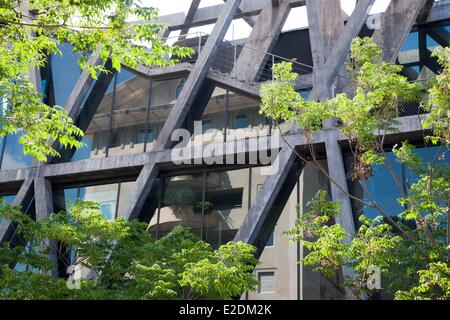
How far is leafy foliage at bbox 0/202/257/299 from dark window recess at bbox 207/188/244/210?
3.51 metres

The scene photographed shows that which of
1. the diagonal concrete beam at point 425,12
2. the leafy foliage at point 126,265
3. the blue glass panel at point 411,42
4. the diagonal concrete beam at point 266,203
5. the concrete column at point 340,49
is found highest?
the diagonal concrete beam at point 425,12

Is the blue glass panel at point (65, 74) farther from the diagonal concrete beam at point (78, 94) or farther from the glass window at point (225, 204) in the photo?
the glass window at point (225, 204)

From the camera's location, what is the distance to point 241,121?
24922mm

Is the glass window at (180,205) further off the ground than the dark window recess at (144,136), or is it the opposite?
the dark window recess at (144,136)

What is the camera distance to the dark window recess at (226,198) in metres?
23.5

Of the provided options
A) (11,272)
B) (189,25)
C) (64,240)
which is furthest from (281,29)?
(11,272)

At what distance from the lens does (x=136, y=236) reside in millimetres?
→ 20469

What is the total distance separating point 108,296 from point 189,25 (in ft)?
52.5

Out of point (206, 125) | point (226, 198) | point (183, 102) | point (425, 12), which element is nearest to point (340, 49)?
point (425, 12)

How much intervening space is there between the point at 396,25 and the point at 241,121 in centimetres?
612

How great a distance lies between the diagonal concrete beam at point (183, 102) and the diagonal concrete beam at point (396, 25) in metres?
5.17

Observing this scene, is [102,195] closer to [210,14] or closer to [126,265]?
[126,265]

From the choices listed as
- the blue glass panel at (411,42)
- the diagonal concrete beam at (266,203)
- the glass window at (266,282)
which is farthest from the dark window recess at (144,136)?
the blue glass panel at (411,42)

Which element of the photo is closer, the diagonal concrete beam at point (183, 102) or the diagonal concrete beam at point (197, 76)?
the diagonal concrete beam at point (183, 102)
